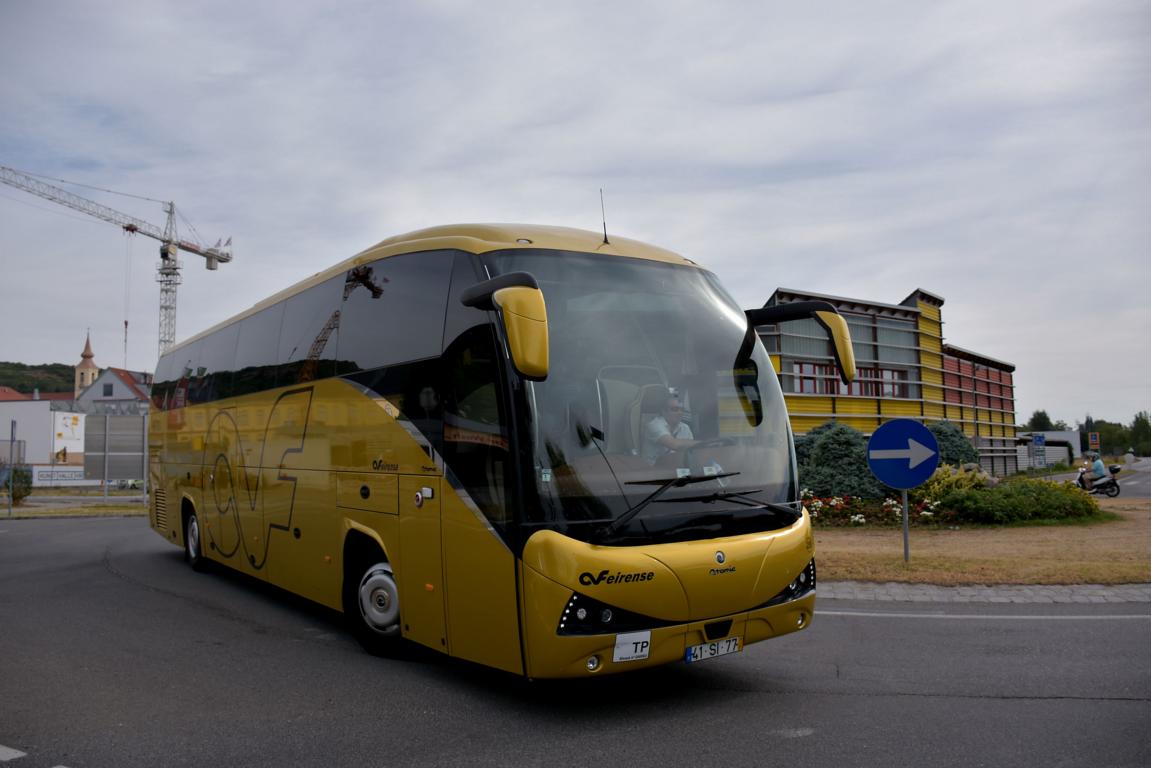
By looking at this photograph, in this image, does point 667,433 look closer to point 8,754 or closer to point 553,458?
point 553,458

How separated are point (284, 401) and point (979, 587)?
301 inches

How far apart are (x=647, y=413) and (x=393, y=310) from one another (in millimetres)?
2523

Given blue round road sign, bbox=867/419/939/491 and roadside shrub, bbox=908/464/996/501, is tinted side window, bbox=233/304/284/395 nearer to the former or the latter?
blue round road sign, bbox=867/419/939/491

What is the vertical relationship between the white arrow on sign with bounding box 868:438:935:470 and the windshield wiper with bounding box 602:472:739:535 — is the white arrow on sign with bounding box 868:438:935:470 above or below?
above

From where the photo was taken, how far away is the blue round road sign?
10.8m

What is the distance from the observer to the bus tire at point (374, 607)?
6.98 metres

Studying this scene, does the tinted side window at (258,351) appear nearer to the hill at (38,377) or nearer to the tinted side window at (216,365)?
the tinted side window at (216,365)

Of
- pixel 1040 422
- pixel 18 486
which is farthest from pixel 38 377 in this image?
pixel 1040 422

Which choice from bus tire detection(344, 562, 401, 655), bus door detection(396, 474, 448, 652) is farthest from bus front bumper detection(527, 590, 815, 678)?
bus tire detection(344, 562, 401, 655)

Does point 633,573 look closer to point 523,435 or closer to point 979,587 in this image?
point 523,435

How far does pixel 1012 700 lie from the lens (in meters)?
5.55

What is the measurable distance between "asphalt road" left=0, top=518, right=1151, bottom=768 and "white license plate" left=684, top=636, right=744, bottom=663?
0.34m

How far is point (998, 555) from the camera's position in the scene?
12.3 meters

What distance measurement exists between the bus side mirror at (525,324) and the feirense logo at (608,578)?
1.15 metres
